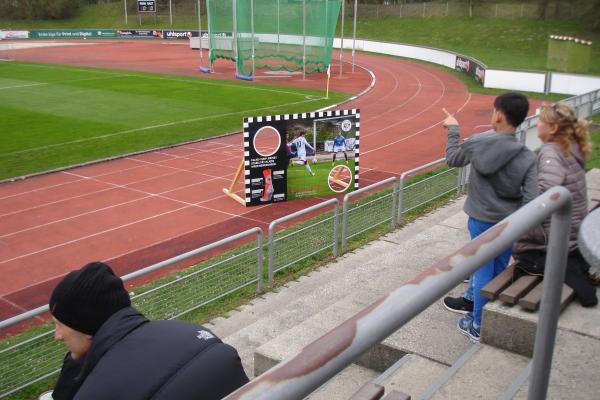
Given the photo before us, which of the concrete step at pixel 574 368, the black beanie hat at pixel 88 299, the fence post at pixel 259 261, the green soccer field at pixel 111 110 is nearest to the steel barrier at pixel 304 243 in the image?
the fence post at pixel 259 261

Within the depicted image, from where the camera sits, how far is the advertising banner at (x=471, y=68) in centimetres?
3393

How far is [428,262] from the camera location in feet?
26.7

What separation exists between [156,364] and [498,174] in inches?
144

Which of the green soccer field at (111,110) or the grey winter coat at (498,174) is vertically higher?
the grey winter coat at (498,174)

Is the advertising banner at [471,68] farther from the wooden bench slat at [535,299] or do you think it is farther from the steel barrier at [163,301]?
the wooden bench slat at [535,299]

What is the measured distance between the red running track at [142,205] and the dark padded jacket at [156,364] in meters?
7.36

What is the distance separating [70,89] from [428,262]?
28.1 meters

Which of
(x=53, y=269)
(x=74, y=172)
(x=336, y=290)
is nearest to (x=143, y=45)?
(x=74, y=172)

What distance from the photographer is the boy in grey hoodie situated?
5.11 meters

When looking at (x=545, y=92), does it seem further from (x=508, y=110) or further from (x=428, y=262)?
(x=508, y=110)

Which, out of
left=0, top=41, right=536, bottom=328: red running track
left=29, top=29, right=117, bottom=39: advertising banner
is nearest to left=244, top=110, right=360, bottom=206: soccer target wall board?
left=0, top=41, right=536, bottom=328: red running track

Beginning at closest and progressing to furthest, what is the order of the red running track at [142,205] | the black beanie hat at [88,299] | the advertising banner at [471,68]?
the black beanie hat at [88,299]
the red running track at [142,205]
the advertising banner at [471,68]

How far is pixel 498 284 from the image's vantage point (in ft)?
16.3

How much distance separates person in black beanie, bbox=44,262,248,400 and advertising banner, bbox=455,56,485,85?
3267 centimetres
